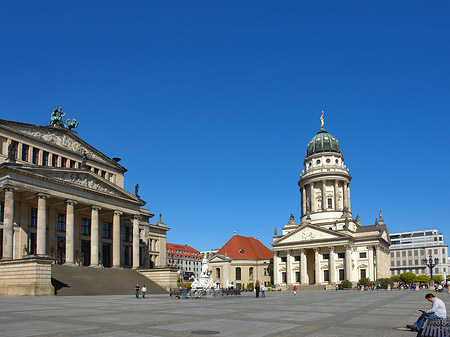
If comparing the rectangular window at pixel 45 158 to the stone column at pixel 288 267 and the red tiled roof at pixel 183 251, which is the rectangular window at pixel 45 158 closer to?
the stone column at pixel 288 267

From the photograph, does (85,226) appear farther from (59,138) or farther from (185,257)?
(185,257)

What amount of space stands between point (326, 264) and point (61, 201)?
65398 millimetres

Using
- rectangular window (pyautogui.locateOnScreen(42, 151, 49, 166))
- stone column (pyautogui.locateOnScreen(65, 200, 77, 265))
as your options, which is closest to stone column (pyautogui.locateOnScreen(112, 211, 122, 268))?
stone column (pyautogui.locateOnScreen(65, 200, 77, 265))

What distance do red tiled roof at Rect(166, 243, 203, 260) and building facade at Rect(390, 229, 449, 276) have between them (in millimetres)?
79525

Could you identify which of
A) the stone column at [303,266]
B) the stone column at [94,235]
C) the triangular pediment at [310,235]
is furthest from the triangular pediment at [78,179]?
the stone column at [303,266]

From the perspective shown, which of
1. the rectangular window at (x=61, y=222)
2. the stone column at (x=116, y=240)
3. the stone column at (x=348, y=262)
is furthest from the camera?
the stone column at (x=348, y=262)

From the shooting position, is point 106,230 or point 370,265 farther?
point 370,265

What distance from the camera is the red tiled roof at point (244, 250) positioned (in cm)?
11859

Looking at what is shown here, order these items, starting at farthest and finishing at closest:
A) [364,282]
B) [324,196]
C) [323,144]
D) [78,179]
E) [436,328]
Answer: [323,144]
[324,196]
[364,282]
[78,179]
[436,328]

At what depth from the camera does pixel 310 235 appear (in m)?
102

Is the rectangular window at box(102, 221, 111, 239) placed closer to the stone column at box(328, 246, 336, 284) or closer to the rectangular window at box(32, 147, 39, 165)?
the rectangular window at box(32, 147, 39, 165)

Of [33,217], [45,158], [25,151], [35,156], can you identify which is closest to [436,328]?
[33,217]

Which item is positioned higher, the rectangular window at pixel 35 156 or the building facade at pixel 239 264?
the rectangular window at pixel 35 156

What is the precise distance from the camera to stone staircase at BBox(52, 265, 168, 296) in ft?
145
